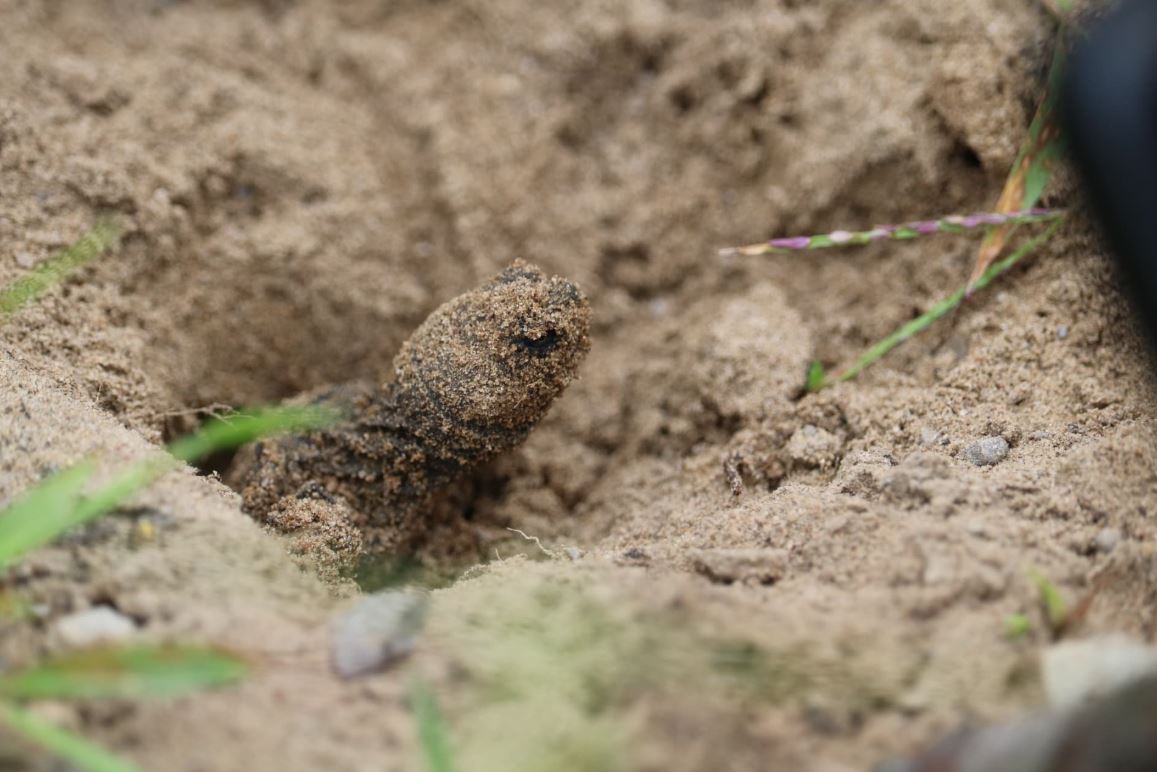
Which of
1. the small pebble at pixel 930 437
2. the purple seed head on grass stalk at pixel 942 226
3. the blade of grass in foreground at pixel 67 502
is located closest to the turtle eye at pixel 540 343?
the purple seed head on grass stalk at pixel 942 226

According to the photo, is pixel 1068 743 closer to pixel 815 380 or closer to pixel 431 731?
pixel 431 731

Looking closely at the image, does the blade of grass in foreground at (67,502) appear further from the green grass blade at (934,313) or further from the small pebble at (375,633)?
the green grass blade at (934,313)

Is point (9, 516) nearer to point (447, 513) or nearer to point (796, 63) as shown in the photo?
point (447, 513)

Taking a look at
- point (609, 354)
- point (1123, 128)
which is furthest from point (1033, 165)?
point (609, 354)

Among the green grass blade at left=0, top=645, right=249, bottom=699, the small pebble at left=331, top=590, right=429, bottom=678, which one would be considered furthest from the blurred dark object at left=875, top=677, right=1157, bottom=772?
the green grass blade at left=0, top=645, right=249, bottom=699

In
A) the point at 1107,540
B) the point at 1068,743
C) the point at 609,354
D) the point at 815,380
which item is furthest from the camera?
the point at 609,354

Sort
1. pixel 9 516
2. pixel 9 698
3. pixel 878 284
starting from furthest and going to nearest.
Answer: pixel 878 284 < pixel 9 516 < pixel 9 698

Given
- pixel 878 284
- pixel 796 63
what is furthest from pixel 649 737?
pixel 796 63
